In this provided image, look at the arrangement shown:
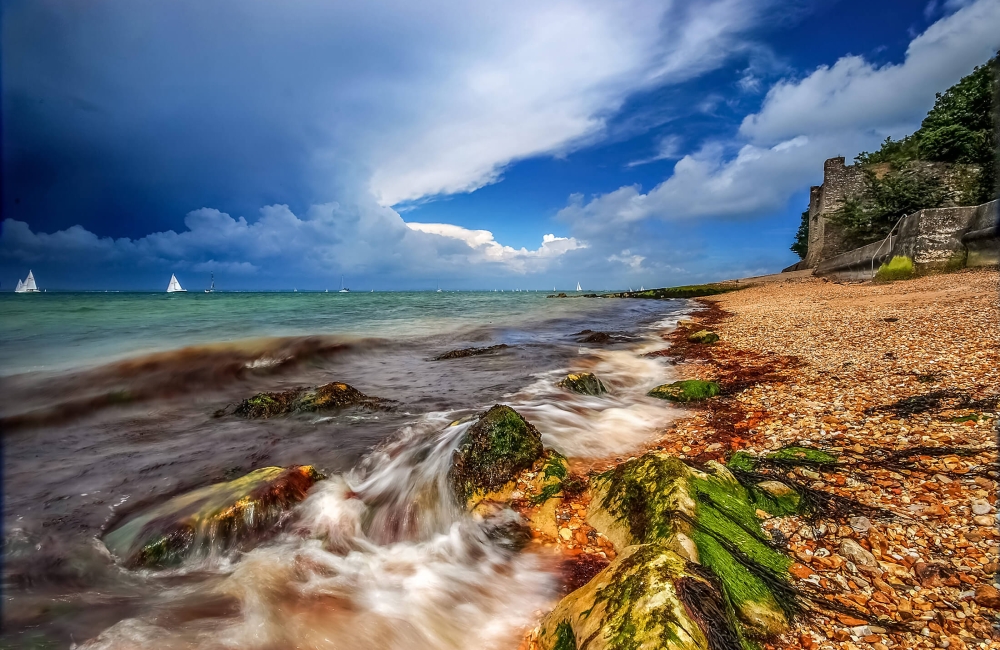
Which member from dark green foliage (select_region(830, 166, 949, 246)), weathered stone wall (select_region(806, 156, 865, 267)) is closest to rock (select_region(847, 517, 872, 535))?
dark green foliage (select_region(830, 166, 949, 246))

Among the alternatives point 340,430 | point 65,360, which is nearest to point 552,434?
point 340,430

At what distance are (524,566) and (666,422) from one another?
3.44 metres

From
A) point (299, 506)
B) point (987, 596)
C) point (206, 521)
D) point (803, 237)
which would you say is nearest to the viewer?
point (987, 596)

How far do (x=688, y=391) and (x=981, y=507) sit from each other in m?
4.03

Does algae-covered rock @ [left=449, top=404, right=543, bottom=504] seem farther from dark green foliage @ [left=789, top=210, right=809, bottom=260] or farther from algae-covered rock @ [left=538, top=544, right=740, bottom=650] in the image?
dark green foliage @ [left=789, top=210, right=809, bottom=260]

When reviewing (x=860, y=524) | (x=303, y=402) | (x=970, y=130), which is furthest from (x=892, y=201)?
(x=303, y=402)

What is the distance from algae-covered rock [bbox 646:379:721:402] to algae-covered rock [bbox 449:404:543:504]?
306 centimetres

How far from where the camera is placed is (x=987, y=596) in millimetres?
2133

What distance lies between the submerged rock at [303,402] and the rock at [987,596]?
7.43 meters

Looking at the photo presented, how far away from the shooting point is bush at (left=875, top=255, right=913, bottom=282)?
1540cm

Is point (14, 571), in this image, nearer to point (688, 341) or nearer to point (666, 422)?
point (666, 422)

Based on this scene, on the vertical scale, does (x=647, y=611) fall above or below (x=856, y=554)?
above

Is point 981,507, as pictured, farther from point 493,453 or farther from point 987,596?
point 493,453

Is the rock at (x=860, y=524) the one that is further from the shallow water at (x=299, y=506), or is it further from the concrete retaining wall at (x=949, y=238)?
the concrete retaining wall at (x=949, y=238)
